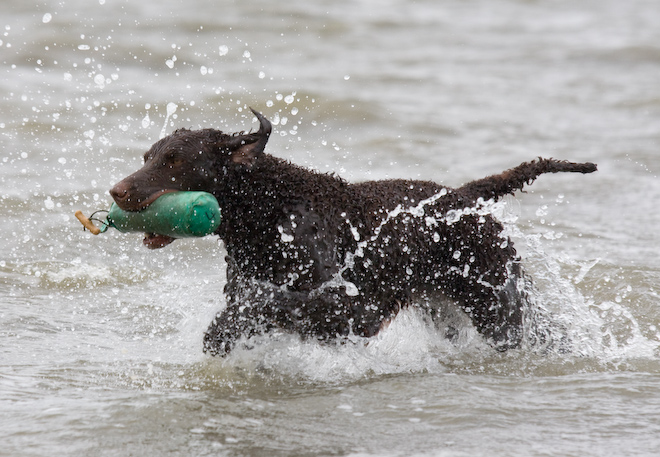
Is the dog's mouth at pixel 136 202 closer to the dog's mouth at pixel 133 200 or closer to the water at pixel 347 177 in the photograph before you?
the dog's mouth at pixel 133 200

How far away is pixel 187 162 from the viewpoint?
17.6ft

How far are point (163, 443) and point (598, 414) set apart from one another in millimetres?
2462

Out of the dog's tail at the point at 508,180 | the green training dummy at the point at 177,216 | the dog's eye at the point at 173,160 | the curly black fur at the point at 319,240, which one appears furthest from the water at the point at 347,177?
the dog's eye at the point at 173,160

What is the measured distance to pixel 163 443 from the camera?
4.72m

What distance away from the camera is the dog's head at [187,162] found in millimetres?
5254

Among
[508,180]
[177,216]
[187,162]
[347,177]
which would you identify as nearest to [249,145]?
[187,162]

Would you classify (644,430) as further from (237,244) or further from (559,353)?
(237,244)

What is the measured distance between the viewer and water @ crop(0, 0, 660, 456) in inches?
200

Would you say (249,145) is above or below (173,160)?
above

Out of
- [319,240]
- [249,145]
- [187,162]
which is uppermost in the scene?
[249,145]

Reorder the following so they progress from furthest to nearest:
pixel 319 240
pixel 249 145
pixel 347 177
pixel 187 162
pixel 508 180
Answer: pixel 347 177 → pixel 508 180 → pixel 319 240 → pixel 249 145 → pixel 187 162

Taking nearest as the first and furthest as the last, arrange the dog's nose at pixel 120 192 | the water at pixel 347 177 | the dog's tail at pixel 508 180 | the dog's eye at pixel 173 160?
the water at pixel 347 177, the dog's nose at pixel 120 192, the dog's eye at pixel 173 160, the dog's tail at pixel 508 180

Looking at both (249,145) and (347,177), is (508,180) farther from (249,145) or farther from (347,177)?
(347,177)

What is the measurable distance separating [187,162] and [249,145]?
387 millimetres
